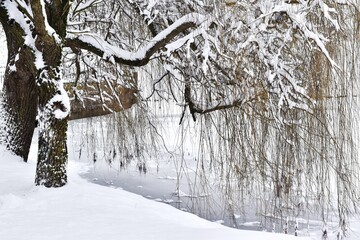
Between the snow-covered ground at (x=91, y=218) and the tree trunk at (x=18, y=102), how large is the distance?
1232mm

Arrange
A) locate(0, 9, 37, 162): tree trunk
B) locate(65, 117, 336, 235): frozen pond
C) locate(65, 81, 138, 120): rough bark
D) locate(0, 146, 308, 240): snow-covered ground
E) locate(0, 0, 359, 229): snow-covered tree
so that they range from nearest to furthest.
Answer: locate(0, 146, 308, 240): snow-covered ground
locate(0, 0, 359, 229): snow-covered tree
locate(0, 9, 37, 162): tree trunk
locate(65, 117, 336, 235): frozen pond
locate(65, 81, 138, 120): rough bark

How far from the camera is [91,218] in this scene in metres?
3.42

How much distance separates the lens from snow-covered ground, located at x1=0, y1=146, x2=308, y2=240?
305 centimetres

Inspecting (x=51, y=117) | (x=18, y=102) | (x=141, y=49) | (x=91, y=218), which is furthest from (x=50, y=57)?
(x=91, y=218)

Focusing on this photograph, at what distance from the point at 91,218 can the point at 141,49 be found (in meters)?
2.02

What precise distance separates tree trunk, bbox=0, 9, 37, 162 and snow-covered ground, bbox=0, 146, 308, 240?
123cm

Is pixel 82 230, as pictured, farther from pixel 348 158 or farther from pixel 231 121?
pixel 348 158

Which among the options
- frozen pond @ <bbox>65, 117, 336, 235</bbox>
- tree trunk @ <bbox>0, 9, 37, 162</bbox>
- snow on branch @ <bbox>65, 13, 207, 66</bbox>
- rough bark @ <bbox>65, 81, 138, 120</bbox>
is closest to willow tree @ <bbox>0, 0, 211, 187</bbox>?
snow on branch @ <bbox>65, 13, 207, 66</bbox>

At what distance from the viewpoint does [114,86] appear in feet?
21.9

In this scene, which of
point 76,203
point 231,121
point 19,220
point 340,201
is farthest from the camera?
point 231,121

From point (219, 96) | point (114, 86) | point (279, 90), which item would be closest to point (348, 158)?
point (279, 90)

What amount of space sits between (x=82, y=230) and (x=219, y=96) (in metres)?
2.26

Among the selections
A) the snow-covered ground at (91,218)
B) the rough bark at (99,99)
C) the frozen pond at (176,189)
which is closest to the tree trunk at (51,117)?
the snow-covered ground at (91,218)

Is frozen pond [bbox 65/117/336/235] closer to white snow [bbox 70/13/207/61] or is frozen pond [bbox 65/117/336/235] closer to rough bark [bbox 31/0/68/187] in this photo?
white snow [bbox 70/13/207/61]
